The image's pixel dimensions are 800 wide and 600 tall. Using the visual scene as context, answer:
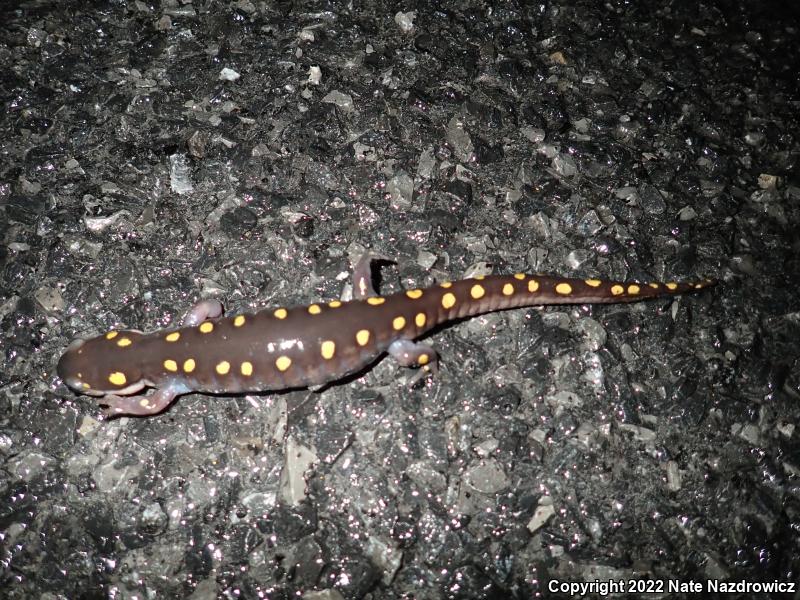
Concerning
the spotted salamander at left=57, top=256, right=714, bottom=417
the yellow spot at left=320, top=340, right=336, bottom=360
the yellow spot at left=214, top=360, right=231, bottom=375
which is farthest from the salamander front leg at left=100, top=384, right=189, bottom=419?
the yellow spot at left=320, top=340, right=336, bottom=360

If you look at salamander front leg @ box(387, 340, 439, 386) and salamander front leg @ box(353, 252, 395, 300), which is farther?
salamander front leg @ box(353, 252, 395, 300)

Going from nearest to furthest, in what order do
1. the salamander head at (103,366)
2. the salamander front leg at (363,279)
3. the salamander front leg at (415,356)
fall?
1. the salamander head at (103,366)
2. the salamander front leg at (415,356)
3. the salamander front leg at (363,279)

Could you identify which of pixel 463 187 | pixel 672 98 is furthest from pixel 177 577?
pixel 672 98

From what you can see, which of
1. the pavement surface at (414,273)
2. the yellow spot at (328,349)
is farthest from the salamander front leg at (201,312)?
the yellow spot at (328,349)

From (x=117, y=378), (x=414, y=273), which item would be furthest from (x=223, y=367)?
(x=414, y=273)

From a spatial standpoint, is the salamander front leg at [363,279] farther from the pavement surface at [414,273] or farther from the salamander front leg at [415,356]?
the salamander front leg at [415,356]

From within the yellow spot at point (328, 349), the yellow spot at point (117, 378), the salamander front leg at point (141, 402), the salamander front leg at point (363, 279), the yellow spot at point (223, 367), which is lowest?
the salamander front leg at point (141, 402)

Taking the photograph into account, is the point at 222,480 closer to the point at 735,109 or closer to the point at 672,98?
the point at 672,98

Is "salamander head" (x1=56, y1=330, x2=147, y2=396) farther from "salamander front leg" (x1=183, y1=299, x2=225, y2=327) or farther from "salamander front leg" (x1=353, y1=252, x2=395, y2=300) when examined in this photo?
"salamander front leg" (x1=353, y1=252, x2=395, y2=300)
